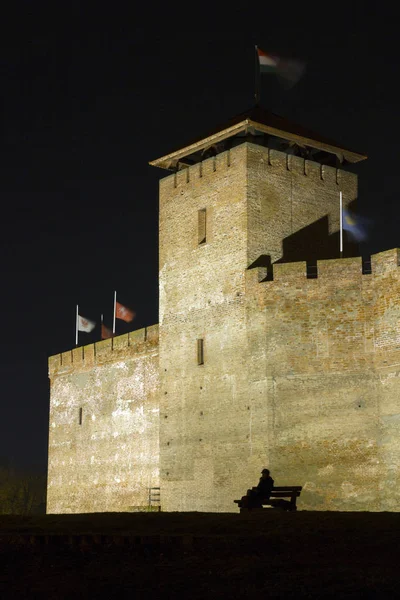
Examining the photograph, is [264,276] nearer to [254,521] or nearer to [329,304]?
[329,304]

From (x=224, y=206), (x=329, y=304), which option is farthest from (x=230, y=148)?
(x=329, y=304)

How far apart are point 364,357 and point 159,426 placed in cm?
838

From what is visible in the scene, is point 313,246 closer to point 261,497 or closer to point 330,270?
point 330,270

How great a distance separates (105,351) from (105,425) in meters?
2.74

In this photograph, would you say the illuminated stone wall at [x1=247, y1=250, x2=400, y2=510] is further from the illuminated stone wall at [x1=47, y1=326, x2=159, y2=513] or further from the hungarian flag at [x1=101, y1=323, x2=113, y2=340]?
the hungarian flag at [x1=101, y1=323, x2=113, y2=340]

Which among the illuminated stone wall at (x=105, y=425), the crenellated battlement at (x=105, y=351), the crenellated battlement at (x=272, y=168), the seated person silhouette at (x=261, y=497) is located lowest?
the seated person silhouette at (x=261, y=497)

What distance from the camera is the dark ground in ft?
39.3

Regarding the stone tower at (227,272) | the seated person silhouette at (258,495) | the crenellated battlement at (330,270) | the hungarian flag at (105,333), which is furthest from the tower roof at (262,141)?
the seated person silhouette at (258,495)

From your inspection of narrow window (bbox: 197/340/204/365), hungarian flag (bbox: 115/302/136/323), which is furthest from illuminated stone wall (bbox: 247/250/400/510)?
hungarian flag (bbox: 115/302/136/323)

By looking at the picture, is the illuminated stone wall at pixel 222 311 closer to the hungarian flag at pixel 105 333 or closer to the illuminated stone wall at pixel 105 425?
the illuminated stone wall at pixel 105 425

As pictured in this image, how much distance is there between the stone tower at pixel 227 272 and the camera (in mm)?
28344

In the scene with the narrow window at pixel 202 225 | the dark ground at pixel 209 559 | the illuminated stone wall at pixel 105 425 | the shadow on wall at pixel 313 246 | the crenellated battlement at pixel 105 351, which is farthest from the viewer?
the crenellated battlement at pixel 105 351

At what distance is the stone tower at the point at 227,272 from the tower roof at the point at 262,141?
43 mm

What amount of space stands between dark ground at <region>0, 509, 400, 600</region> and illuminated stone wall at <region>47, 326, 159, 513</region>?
17.5 metres
